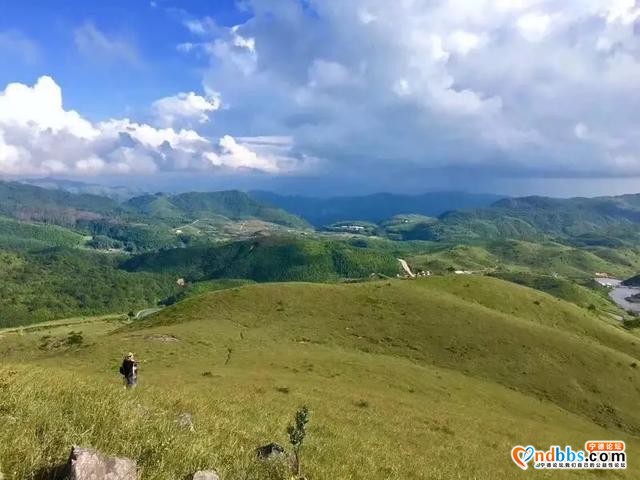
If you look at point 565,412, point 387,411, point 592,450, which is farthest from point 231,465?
point 565,412

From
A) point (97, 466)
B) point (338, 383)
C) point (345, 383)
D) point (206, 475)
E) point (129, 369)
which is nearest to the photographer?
point (97, 466)

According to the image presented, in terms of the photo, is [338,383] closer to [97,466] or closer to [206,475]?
[206,475]

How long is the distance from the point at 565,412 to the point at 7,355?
222 feet

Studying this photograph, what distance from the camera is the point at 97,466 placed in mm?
8586

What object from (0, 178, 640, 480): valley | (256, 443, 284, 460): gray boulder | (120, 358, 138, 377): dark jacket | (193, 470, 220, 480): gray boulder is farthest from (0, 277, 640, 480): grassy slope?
(120, 358, 138, 377): dark jacket

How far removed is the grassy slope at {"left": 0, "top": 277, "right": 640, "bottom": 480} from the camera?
11109 mm

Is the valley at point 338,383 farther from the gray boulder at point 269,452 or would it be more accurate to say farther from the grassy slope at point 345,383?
the gray boulder at point 269,452

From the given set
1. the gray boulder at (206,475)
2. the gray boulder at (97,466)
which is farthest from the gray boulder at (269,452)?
the gray boulder at (97,466)

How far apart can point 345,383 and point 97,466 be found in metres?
40.1

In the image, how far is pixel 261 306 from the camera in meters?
79.0

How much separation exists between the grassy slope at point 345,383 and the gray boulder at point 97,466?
58cm

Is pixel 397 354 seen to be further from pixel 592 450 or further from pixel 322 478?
pixel 322 478

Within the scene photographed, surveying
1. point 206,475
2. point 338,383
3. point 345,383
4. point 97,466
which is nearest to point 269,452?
point 206,475

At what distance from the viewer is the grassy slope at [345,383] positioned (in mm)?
11109
